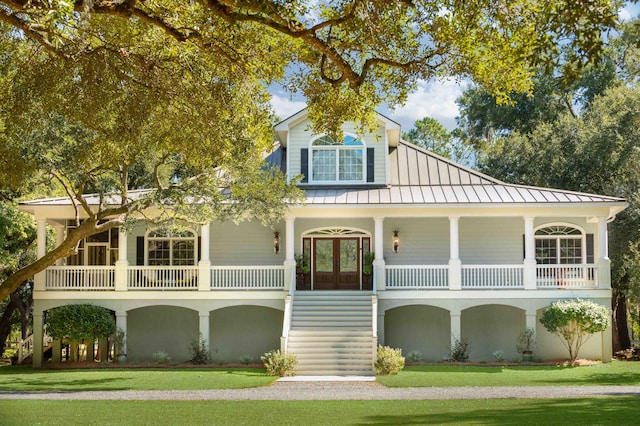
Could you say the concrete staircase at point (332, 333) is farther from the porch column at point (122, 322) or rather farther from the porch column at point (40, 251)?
the porch column at point (40, 251)

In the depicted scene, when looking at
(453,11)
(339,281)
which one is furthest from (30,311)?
(453,11)

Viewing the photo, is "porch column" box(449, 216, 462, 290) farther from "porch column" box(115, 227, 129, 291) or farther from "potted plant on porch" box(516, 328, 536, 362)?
"porch column" box(115, 227, 129, 291)

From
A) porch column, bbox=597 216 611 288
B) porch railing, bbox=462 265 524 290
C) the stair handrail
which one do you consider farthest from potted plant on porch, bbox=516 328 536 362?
the stair handrail

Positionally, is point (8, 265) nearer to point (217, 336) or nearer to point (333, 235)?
point (217, 336)

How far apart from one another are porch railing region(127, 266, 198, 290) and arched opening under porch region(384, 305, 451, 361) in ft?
20.8

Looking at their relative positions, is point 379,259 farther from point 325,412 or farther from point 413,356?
point 325,412

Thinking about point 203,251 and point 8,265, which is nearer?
point 203,251

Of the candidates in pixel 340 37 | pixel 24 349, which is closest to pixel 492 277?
pixel 340 37

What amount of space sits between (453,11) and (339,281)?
16.5 m

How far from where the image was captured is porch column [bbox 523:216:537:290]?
23641 millimetres

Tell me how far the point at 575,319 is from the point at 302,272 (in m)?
8.47

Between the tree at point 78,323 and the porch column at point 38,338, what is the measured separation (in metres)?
0.57

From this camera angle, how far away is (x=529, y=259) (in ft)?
78.1

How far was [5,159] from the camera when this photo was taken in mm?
15148
